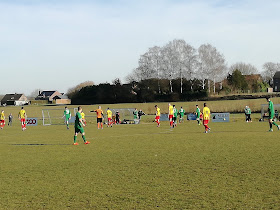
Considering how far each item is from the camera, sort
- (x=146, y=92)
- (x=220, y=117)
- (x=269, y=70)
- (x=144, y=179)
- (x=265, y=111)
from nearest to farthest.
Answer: (x=144, y=179) → (x=220, y=117) → (x=265, y=111) → (x=146, y=92) → (x=269, y=70)

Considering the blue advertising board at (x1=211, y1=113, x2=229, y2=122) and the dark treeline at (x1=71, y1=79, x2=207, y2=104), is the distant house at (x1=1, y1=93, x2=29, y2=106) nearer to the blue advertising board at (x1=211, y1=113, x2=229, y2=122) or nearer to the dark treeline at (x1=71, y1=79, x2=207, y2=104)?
the dark treeline at (x1=71, y1=79, x2=207, y2=104)

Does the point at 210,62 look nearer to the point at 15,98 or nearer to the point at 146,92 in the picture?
the point at 146,92

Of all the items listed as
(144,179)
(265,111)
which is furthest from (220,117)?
(144,179)

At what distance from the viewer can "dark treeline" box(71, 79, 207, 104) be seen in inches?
3656

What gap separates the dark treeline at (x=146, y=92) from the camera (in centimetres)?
9288

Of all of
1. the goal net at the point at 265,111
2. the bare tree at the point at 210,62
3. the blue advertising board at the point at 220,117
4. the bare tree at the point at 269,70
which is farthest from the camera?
the bare tree at the point at 269,70

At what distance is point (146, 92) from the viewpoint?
97000 mm

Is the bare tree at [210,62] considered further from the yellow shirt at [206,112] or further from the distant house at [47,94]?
the distant house at [47,94]

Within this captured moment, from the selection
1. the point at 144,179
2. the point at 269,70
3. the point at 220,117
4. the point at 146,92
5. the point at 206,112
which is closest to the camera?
the point at 144,179

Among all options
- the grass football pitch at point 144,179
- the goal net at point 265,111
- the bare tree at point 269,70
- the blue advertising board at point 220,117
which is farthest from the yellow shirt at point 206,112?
the bare tree at point 269,70

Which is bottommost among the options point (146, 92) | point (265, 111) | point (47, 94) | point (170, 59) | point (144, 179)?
point (144, 179)

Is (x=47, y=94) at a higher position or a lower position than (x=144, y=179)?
higher

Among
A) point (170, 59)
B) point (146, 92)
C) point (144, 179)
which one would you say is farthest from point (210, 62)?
point (144, 179)

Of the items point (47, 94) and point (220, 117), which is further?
point (47, 94)
